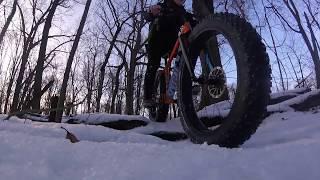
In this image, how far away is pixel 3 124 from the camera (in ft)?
9.20

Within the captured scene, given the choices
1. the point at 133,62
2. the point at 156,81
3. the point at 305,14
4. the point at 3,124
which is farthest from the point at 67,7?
the point at 3,124

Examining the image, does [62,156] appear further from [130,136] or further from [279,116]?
[279,116]

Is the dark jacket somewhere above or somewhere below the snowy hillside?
above

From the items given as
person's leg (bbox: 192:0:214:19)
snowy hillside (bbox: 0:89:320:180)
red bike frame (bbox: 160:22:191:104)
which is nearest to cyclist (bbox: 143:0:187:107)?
red bike frame (bbox: 160:22:191:104)

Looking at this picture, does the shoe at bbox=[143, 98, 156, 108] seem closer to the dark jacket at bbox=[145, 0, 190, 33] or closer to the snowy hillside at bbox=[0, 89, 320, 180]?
the dark jacket at bbox=[145, 0, 190, 33]

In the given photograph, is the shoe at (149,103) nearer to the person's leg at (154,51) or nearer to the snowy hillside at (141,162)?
the person's leg at (154,51)

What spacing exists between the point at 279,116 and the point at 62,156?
281cm

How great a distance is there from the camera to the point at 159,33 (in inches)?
177

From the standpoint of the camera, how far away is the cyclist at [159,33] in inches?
169

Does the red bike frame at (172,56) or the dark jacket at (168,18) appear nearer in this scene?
the red bike frame at (172,56)

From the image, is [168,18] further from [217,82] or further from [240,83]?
[240,83]

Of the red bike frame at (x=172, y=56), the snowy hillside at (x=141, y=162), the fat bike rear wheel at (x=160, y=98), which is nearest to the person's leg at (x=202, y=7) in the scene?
the fat bike rear wheel at (x=160, y=98)

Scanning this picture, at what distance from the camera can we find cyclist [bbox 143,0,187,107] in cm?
430

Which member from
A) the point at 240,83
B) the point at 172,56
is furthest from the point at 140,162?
the point at 172,56
